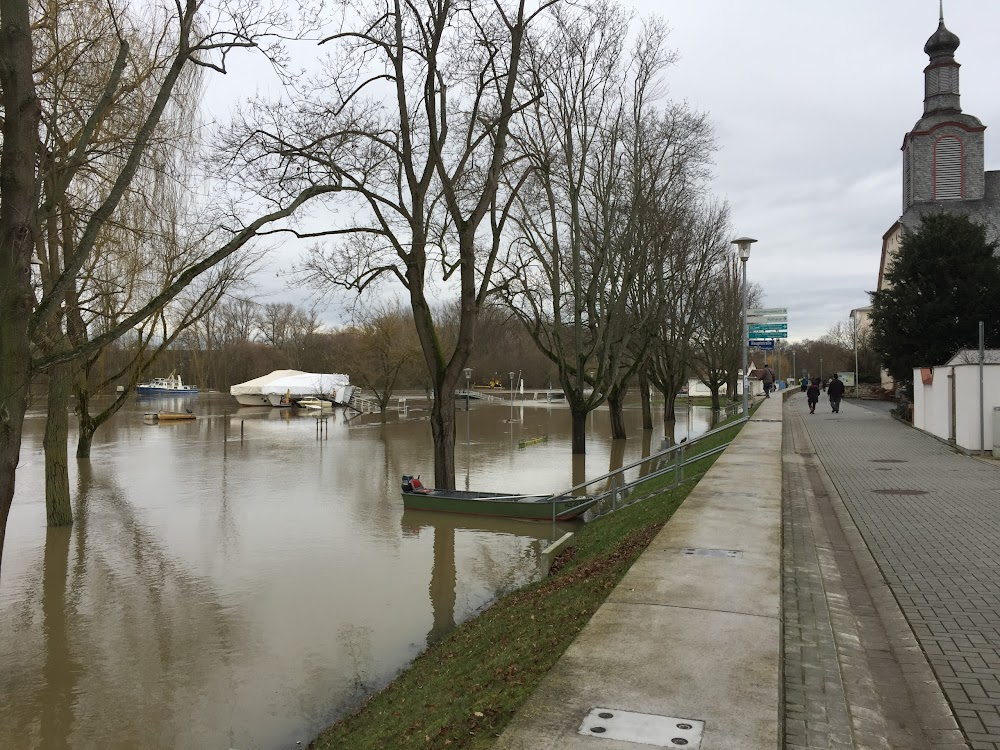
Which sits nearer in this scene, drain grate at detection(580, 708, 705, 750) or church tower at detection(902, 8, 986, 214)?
drain grate at detection(580, 708, 705, 750)

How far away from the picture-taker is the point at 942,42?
4369 centimetres

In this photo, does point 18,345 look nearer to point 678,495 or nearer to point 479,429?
point 678,495

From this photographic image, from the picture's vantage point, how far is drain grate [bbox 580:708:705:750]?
133 inches

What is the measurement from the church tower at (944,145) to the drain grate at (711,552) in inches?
1894

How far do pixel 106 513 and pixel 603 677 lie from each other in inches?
673

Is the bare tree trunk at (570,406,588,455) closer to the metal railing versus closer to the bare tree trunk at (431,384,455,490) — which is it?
the metal railing

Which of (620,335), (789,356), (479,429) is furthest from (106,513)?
Answer: (789,356)

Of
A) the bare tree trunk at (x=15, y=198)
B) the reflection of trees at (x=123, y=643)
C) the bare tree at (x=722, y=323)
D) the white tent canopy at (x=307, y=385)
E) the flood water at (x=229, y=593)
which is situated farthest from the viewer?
the white tent canopy at (x=307, y=385)

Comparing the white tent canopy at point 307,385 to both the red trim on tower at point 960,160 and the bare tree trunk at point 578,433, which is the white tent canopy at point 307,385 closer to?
the bare tree trunk at point 578,433

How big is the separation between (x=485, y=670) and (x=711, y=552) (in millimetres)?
2382

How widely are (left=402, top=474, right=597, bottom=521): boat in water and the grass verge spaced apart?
5621 mm

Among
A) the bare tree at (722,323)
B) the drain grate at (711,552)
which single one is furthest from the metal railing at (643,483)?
the bare tree at (722,323)

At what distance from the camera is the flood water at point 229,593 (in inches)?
298

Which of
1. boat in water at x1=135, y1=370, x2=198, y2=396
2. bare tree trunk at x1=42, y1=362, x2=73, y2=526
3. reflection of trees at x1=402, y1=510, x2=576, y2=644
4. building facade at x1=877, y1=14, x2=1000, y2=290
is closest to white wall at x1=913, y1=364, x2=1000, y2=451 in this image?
reflection of trees at x1=402, y1=510, x2=576, y2=644
